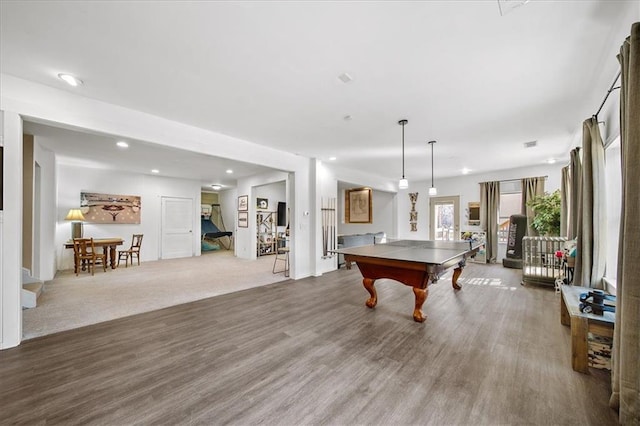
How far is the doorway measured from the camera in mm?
8711

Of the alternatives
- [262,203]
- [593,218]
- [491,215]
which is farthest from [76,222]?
[491,215]

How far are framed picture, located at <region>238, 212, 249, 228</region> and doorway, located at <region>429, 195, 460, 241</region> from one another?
6.40 metres

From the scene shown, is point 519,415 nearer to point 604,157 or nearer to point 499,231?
point 604,157

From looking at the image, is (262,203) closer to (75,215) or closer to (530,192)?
(75,215)

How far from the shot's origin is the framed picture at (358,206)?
8656 millimetres

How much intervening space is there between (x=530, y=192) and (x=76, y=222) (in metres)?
12.5

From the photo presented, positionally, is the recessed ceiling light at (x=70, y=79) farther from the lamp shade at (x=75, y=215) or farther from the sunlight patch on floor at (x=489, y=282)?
the sunlight patch on floor at (x=489, y=282)

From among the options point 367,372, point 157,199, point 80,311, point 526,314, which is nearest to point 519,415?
point 367,372

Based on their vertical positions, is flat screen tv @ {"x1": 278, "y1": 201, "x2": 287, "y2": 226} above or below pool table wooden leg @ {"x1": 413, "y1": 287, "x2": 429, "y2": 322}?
above

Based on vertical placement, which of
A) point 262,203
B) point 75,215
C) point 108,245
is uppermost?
point 262,203

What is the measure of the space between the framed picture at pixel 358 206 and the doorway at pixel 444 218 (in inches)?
93.0

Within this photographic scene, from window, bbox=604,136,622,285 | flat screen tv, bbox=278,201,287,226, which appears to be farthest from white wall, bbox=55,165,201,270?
window, bbox=604,136,622,285

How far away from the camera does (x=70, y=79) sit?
2746 millimetres

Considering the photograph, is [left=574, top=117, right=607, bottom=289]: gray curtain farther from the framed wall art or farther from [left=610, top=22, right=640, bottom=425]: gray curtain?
the framed wall art
